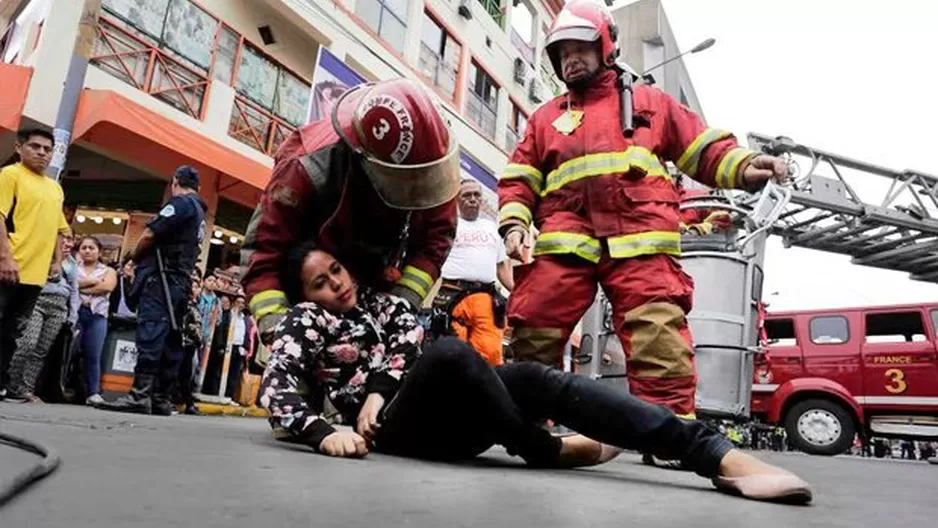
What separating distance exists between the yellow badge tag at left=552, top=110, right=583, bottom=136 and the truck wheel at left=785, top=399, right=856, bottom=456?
7.09m

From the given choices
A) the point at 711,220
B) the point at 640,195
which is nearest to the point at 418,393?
the point at 640,195

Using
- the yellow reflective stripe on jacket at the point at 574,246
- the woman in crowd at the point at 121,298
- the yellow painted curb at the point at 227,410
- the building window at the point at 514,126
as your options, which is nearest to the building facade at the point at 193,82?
the woman in crowd at the point at 121,298

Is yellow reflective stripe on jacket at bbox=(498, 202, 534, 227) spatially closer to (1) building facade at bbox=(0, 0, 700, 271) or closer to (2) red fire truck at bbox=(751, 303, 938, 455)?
(1) building facade at bbox=(0, 0, 700, 271)

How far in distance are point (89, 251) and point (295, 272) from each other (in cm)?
400

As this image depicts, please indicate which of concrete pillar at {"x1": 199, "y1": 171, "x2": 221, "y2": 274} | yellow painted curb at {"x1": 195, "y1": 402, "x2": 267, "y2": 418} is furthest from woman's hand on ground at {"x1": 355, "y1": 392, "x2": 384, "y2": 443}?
concrete pillar at {"x1": 199, "y1": 171, "x2": 221, "y2": 274}

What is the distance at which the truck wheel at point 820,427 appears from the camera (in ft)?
26.8

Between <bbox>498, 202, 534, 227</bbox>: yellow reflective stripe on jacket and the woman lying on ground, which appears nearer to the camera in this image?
the woman lying on ground

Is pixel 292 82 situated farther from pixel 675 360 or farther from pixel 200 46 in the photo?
pixel 675 360

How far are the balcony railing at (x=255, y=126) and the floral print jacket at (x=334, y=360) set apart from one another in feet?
25.6

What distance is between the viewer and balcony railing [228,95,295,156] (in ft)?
32.0

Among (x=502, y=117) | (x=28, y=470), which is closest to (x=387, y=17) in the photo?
(x=502, y=117)

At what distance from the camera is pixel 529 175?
2.83 metres

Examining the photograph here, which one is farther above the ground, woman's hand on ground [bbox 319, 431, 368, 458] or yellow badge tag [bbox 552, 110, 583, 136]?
yellow badge tag [bbox 552, 110, 583, 136]

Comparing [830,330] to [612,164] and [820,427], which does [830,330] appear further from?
[612,164]
